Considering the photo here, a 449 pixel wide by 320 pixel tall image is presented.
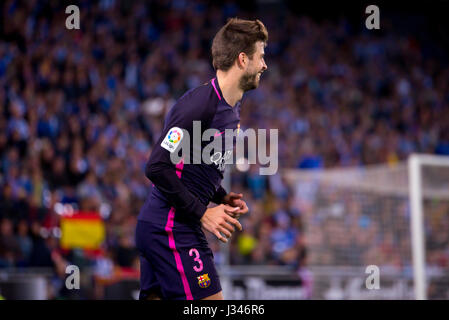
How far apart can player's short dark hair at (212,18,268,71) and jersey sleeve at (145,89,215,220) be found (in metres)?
0.34

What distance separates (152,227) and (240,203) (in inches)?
20.9

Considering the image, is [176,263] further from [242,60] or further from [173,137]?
[242,60]

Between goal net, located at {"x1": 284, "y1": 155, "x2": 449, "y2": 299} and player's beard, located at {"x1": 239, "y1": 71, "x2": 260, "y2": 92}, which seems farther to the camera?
goal net, located at {"x1": 284, "y1": 155, "x2": 449, "y2": 299}

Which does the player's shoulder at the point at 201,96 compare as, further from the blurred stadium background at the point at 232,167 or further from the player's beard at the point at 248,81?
the blurred stadium background at the point at 232,167

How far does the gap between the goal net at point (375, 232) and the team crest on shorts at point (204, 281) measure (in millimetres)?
5047

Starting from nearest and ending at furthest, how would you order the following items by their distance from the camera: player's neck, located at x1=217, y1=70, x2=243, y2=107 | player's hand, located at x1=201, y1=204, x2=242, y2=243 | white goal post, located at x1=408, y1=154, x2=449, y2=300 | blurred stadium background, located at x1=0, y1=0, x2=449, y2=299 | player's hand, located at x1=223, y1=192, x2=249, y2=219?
player's hand, located at x1=201, y1=204, x2=242, y2=243 → player's neck, located at x1=217, y1=70, x2=243, y2=107 → player's hand, located at x1=223, y1=192, x2=249, y2=219 → white goal post, located at x1=408, y1=154, x2=449, y2=300 → blurred stadium background, located at x1=0, y1=0, x2=449, y2=299

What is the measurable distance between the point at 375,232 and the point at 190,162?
5.79 meters

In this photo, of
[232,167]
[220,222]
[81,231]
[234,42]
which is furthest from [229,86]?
[232,167]

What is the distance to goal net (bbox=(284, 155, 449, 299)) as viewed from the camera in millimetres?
8320

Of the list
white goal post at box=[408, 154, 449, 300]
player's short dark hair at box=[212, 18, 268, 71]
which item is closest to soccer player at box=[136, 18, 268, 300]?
player's short dark hair at box=[212, 18, 268, 71]

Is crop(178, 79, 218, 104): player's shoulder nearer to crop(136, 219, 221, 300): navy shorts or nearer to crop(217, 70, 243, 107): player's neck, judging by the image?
crop(217, 70, 243, 107): player's neck

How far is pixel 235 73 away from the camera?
3564 millimetres

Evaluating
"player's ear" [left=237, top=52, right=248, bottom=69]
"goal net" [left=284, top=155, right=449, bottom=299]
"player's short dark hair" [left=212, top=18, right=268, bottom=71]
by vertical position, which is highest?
"player's short dark hair" [left=212, top=18, right=268, bottom=71]

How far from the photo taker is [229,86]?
3545 mm
